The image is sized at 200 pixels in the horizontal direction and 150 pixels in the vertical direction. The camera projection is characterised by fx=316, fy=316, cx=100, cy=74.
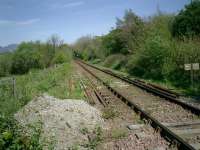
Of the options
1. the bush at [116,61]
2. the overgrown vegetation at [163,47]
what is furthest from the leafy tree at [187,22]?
the bush at [116,61]

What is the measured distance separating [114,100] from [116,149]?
8151 mm

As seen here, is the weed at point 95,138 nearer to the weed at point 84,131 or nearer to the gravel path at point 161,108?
the weed at point 84,131

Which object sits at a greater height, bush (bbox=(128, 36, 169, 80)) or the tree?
the tree

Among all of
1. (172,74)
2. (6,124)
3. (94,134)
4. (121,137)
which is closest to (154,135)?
(121,137)

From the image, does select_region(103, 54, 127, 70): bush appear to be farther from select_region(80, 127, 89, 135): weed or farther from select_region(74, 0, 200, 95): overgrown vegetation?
select_region(80, 127, 89, 135): weed

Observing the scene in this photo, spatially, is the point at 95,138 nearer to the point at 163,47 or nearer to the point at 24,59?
the point at 163,47

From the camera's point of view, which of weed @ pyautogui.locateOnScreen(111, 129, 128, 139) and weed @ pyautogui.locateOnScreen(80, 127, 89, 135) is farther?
weed @ pyautogui.locateOnScreen(80, 127, 89, 135)

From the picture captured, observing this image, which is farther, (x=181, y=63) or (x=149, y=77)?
(x=149, y=77)

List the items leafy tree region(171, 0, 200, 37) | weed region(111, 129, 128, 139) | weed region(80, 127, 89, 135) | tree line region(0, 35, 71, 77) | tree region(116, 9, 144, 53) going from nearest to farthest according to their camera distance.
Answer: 1. weed region(111, 129, 128, 139)
2. weed region(80, 127, 89, 135)
3. leafy tree region(171, 0, 200, 37)
4. tree region(116, 9, 144, 53)
5. tree line region(0, 35, 71, 77)

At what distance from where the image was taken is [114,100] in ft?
54.5

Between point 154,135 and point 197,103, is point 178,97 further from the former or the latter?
point 154,135

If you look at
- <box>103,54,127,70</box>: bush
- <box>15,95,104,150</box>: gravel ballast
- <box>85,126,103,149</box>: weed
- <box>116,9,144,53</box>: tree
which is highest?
<box>116,9,144,53</box>: tree

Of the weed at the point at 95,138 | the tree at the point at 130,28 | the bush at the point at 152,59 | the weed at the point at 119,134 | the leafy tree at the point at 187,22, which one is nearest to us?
the weed at the point at 95,138

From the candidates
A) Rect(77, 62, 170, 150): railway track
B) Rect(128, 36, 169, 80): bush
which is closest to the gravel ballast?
Rect(77, 62, 170, 150): railway track
